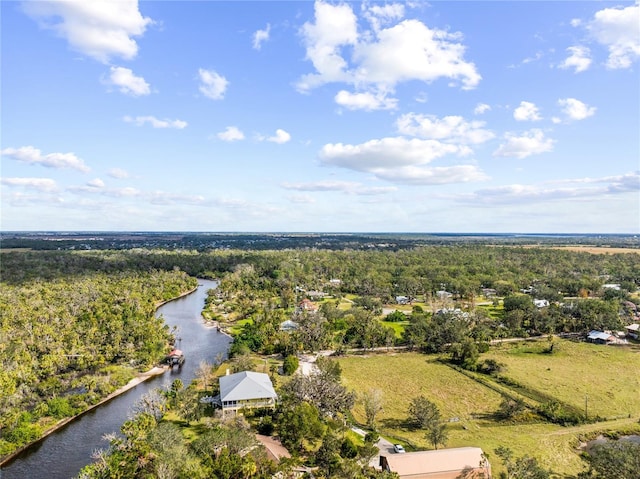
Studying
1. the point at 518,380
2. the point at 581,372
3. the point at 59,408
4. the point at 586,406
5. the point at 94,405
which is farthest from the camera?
the point at 581,372

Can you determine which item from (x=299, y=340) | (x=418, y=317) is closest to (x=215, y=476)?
(x=299, y=340)

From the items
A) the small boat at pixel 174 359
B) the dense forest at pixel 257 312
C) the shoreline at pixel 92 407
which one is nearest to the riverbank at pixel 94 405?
the shoreline at pixel 92 407

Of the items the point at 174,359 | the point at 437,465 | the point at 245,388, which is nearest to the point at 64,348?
the point at 174,359

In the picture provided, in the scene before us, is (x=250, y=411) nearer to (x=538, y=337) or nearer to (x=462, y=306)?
(x=538, y=337)

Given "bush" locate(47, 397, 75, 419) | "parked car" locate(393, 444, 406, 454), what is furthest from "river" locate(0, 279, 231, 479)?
"parked car" locate(393, 444, 406, 454)

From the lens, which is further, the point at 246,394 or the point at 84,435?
the point at 246,394

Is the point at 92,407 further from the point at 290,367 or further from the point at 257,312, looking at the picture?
the point at 257,312
